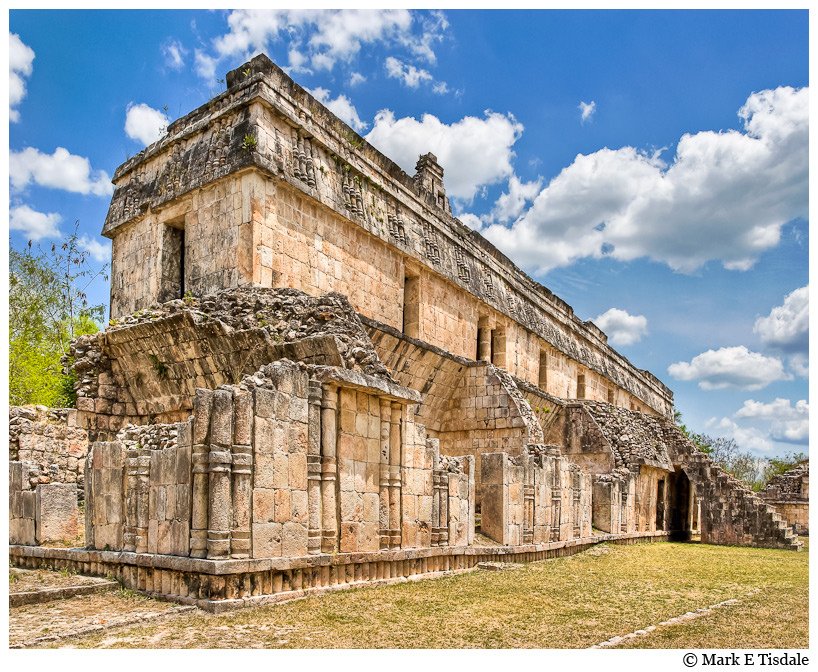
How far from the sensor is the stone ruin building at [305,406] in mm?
7027

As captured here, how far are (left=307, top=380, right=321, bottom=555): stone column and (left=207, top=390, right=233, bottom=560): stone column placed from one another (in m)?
1.05

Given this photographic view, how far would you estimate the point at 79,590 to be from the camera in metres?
6.83

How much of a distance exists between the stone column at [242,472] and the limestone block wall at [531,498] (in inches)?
226

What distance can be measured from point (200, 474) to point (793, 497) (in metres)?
24.8

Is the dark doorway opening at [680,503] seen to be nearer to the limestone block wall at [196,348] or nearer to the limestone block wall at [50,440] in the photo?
the limestone block wall at [196,348]

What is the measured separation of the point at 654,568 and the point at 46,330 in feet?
58.7

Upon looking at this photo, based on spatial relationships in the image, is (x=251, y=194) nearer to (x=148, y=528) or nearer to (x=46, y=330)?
(x=148, y=528)

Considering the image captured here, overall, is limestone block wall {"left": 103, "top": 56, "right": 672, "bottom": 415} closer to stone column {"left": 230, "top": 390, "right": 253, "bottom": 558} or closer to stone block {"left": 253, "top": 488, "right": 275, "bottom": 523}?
stone column {"left": 230, "top": 390, "right": 253, "bottom": 558}

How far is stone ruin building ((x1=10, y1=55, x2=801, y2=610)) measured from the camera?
7.03 meters

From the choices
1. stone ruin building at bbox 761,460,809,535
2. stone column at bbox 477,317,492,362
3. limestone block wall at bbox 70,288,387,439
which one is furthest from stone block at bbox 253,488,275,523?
stone ruin building at bbox 761,460,809,535

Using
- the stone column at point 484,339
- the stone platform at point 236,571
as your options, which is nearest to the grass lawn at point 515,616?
the stone platform at point 236,571
